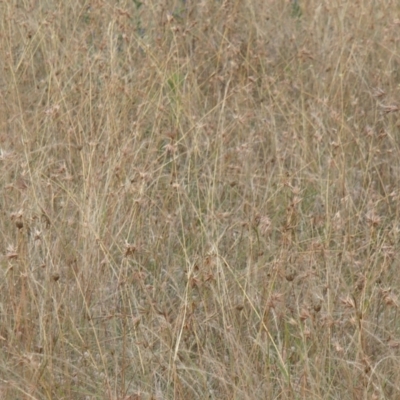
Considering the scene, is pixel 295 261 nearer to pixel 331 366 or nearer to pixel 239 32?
pixel 331 366

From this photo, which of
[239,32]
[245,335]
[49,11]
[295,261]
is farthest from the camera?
[239,32]

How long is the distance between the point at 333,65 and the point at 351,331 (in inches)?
63.2

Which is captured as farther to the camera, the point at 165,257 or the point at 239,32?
the point at 239,32

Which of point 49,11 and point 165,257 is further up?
point 49,11

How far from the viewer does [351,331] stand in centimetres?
269

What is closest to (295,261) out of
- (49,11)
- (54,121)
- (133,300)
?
(133,300)

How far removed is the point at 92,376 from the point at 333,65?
1990 mm

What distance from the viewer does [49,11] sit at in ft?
13.1

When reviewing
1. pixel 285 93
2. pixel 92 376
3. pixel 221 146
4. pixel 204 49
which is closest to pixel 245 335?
pixel 92 376

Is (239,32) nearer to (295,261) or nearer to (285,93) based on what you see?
(285,93)

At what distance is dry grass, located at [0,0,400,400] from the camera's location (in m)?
2.46

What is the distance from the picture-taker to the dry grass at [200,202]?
2457 millimetres

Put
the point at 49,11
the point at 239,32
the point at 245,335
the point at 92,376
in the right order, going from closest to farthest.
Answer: the point at 92,376 → the point at 245,335 → the point at 49,11 → the point at 239,32

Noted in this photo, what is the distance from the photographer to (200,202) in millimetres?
3297
